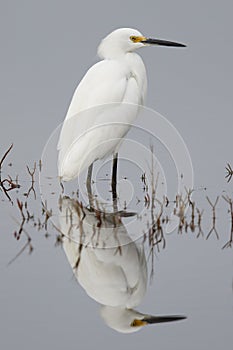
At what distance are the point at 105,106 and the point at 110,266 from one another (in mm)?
2067

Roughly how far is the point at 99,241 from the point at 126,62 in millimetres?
2057

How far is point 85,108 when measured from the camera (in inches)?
242

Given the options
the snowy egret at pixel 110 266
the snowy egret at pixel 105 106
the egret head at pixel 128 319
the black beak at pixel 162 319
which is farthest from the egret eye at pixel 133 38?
the black beak at pixel 162 319

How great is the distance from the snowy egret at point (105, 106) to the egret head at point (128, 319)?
237 centimetres

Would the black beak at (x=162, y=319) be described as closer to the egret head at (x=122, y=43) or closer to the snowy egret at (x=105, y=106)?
the snowy egret at (x=105, y=106)

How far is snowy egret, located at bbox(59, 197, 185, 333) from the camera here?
142 inches

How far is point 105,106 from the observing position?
610 cm

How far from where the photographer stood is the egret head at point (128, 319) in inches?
137

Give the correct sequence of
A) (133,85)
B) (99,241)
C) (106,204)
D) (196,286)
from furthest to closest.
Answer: (133,85)
(106,204)
(99,241)
(196,286)

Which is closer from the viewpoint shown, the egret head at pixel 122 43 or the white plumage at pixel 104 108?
the white plumage at pixel 104 108

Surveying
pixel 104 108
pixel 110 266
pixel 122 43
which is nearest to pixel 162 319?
pixel 110 266

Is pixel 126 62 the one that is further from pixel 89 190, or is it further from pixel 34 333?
pixel 34 333

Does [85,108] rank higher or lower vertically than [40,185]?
higher

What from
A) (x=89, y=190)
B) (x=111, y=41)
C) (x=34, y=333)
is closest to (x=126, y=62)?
(x=111, y=41)
